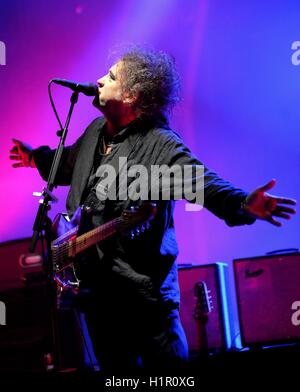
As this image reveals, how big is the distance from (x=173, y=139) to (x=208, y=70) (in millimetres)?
2152

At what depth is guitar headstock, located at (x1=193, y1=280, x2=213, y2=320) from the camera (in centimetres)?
340

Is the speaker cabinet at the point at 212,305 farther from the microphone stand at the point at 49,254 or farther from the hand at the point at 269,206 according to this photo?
the hand at the point at 269,206

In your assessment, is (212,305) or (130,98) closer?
(130,98)

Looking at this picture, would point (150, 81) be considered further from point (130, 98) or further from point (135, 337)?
point (135, 337)

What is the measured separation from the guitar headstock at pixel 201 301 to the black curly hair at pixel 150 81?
140cm

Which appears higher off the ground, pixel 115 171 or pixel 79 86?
pixel 79 86

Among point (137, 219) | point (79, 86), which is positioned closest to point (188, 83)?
point (79, 86)

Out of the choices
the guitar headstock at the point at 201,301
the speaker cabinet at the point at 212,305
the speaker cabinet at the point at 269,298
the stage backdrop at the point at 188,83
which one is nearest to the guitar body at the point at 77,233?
the guitar headstock at the point at 201,301

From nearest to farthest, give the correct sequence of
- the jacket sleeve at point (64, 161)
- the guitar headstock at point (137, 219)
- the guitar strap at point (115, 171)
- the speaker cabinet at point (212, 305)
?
the guitar headstock at point (137, 219) → the guitar strap at point (115, 171) → the jacket sleeve at point (64, 161) → the speaker cabinet at point (212, 305)

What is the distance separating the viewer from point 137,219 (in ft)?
6.34

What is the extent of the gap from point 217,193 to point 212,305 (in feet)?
6.47

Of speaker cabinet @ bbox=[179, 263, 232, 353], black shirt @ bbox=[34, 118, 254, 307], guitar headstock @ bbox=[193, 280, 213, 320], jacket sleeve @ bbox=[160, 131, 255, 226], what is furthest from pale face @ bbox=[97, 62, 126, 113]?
speaker cabinet @ bbox=[179, 263, 232, 353]

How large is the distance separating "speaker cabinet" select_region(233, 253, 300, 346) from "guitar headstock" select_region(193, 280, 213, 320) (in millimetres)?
270

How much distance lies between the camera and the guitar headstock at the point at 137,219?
1926 millimetres
